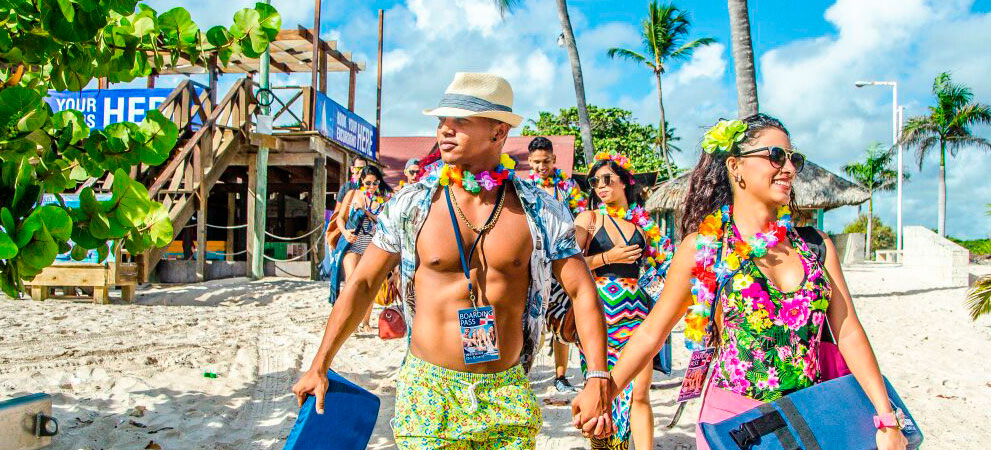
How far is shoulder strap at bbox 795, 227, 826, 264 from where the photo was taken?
242 cm

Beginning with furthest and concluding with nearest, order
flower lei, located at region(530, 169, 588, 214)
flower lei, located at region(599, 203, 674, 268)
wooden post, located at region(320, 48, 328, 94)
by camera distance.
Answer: wooden post, located at region(320, 48, 328, 94) → flower lei, located at region(530, 169, 588, 214) → flower lei, located at region(599, 203, 674, 268)

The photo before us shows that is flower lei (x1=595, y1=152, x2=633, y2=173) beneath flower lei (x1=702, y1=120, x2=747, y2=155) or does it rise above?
above

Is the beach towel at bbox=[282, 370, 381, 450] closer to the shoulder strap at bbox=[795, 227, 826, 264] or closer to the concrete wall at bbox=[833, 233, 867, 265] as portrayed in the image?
the shoulder strap at bbox=[795, 227, 826, 264]

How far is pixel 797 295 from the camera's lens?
2.32 meters

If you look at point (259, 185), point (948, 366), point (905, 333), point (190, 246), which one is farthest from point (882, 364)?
point (190, 246)

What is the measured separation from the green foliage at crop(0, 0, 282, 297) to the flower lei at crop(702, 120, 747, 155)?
1737 millimetres

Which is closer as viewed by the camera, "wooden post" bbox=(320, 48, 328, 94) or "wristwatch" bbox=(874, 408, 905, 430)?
"wristwatch" bbox=(874, 408, 905, 430)

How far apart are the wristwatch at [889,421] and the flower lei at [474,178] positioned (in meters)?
1.46

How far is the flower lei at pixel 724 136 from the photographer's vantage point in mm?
2557

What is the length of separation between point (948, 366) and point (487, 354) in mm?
6852

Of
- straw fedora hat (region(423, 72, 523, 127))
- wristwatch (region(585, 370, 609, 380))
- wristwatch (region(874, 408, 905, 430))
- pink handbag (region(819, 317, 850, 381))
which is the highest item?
straw fedora hat (region(423, 72, 523, 127))

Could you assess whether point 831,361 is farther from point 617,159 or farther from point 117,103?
point 117,103

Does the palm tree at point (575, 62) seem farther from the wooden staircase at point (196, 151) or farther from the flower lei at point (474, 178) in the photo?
the flower lei at point (474, 178)

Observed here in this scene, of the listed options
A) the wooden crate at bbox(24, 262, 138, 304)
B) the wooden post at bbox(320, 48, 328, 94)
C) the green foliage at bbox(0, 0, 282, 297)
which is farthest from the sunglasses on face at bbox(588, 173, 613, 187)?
the wooden post at bbox(320, 48, 328, 94)
